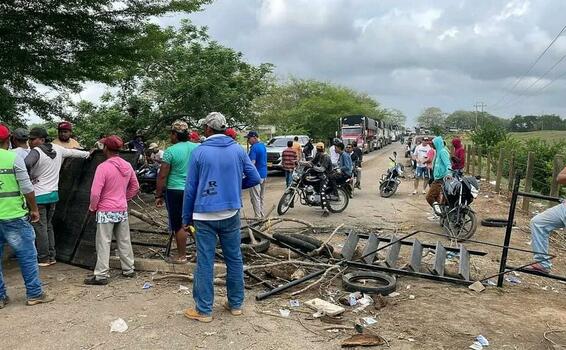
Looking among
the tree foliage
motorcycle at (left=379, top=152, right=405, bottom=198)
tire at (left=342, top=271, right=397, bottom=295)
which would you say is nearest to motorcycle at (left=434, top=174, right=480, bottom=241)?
tire at (left=342, top=271, right=397, bottom=295)

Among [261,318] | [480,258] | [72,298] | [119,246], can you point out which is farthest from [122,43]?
[480,258]

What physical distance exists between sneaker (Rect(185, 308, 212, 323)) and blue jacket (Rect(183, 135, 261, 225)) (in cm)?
83

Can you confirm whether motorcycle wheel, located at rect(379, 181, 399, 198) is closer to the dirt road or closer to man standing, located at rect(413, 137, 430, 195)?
man standing, located at rect(413, 137, 430, 195)

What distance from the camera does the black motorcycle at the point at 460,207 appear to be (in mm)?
8383

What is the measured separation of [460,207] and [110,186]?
232 inches

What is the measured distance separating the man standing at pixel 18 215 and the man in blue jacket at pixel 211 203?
5.41ft

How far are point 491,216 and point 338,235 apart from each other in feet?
14.4

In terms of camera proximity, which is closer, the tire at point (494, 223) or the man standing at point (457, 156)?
the tire at point (494, 223)

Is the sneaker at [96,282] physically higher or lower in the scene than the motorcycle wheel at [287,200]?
lower

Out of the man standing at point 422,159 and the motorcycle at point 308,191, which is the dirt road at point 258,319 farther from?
the man standing at point 422,159

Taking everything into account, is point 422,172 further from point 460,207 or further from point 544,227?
point 544,227

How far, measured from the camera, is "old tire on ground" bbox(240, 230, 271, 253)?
616cm

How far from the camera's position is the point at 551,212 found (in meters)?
5.31

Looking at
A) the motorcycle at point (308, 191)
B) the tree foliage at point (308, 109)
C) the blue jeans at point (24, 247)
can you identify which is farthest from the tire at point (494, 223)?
the tree foliage at point (308, 109)
